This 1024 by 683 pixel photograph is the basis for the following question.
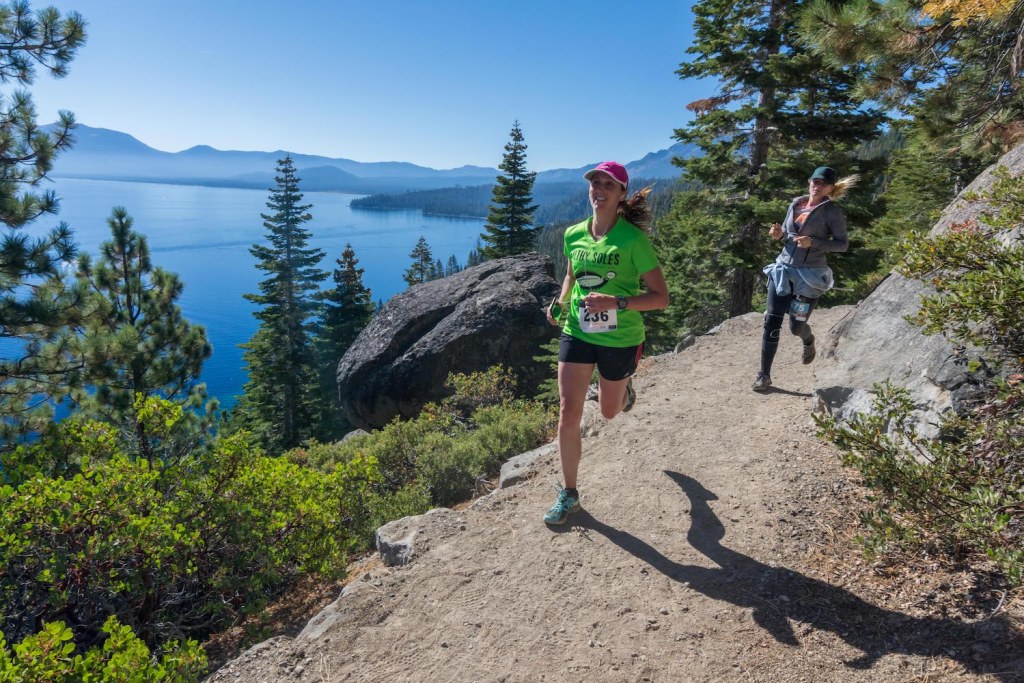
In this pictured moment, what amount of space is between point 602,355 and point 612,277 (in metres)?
0.56

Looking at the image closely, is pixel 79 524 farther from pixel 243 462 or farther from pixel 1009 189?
pixel 1009 189

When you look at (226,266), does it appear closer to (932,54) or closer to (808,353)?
(808,353)

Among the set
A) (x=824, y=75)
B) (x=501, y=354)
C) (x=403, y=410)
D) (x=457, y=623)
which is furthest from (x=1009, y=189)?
(x=403, y=410)

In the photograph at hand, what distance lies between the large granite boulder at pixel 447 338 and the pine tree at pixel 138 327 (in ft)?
20.4

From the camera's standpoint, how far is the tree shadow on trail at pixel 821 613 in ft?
8.34

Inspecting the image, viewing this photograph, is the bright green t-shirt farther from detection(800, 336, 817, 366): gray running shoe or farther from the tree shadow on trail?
detection(800, 336, 817, 366): gray running shoe

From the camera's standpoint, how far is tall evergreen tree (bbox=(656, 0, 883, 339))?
12047 millimetres

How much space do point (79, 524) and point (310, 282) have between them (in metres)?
29.3

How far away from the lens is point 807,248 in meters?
5.25

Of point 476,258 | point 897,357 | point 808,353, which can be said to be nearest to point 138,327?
point 808,353

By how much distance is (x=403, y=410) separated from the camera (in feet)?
61.6

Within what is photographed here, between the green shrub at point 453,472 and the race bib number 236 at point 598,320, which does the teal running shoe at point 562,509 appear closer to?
the race bib number 236 at point 598,320

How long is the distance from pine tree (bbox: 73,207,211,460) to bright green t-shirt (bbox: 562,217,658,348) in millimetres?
10699

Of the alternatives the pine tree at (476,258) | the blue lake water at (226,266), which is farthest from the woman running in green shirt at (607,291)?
the blue lake water at (226,266)
